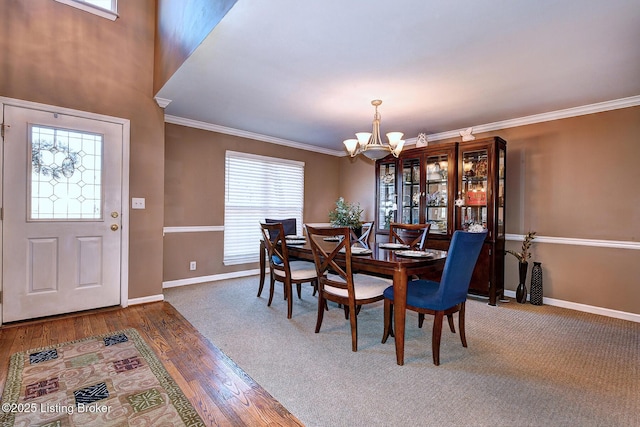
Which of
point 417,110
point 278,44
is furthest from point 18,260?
point 417,110

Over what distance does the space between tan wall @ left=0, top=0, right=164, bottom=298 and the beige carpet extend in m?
1.07

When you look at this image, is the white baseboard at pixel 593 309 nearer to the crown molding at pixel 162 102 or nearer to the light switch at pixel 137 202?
the light switch at pixel 137 202

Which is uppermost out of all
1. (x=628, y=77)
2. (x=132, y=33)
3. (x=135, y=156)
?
(x=132, y=33)

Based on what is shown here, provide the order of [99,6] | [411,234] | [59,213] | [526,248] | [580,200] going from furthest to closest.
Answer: [411,234] → [526,248] → [580,200] → [99,6] → [59,213]

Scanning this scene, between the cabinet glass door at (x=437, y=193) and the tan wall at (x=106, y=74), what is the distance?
141 inches

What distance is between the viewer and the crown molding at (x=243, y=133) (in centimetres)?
423

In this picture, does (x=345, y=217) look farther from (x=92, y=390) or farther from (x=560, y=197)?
(x=92, y=390)

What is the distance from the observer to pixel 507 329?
2.91 metres

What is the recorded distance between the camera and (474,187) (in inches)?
158

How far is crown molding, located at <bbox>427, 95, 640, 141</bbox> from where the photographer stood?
3277mm

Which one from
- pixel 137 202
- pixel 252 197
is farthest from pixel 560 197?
pixel 137 202

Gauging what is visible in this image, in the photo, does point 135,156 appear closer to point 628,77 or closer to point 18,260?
point 18,260

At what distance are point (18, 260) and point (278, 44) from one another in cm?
309

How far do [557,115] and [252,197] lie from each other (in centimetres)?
438
